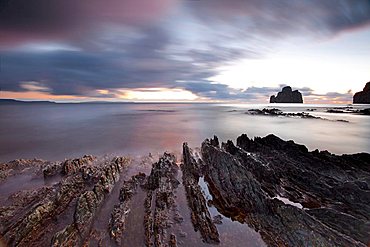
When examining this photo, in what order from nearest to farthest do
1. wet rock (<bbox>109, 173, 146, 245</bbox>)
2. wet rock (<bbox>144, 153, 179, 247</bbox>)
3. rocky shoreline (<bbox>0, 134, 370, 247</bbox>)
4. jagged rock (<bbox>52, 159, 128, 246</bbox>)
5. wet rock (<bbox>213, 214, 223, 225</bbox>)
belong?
A: jagged rock (<bbox>52, 159, 128, 246</bbox>) → rocky shoreline (<bbox>0, 134, 370, 247</bbox>) → wet rock (<bbox>144, 153, 179, 247</bbox>) → wet rock (<bbox>109, 173, 146, 245</bbox>) → wet rock (<bbox>213, 214, 223, 225</bbox>)

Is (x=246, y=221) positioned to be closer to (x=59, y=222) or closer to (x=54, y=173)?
(x=59, y=222)

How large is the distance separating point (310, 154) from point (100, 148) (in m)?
16.8

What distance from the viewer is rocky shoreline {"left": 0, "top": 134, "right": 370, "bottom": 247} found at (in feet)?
20.3

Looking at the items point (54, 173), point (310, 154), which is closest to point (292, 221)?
point (310, 154)

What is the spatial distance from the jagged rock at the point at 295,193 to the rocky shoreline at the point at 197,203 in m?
0.03

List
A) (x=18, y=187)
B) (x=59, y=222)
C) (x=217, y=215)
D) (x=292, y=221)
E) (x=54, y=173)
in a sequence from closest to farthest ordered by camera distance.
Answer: (x=292, y=221) < (x=59, y=222) < (x=217, y=215) < (x=18, y=187) < (x=54, y=173)

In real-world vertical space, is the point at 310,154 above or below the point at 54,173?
Answer: above

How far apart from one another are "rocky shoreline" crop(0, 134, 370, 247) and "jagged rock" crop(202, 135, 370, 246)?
1.3 inches

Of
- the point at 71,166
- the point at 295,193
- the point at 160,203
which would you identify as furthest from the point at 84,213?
the point at 295,193

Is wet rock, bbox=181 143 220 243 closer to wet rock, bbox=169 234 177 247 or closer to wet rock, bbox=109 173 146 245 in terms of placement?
wet rock, bbox=169 234 177 247

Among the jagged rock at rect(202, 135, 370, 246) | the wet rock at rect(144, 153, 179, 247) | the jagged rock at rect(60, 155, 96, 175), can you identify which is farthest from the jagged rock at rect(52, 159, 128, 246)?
the jagged rock at rect(202, 135, 370, 246)

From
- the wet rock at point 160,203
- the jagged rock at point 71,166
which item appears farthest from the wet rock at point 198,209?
the jagged rock at point 71,166

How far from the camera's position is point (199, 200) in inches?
322

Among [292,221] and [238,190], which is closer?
[292,221]
